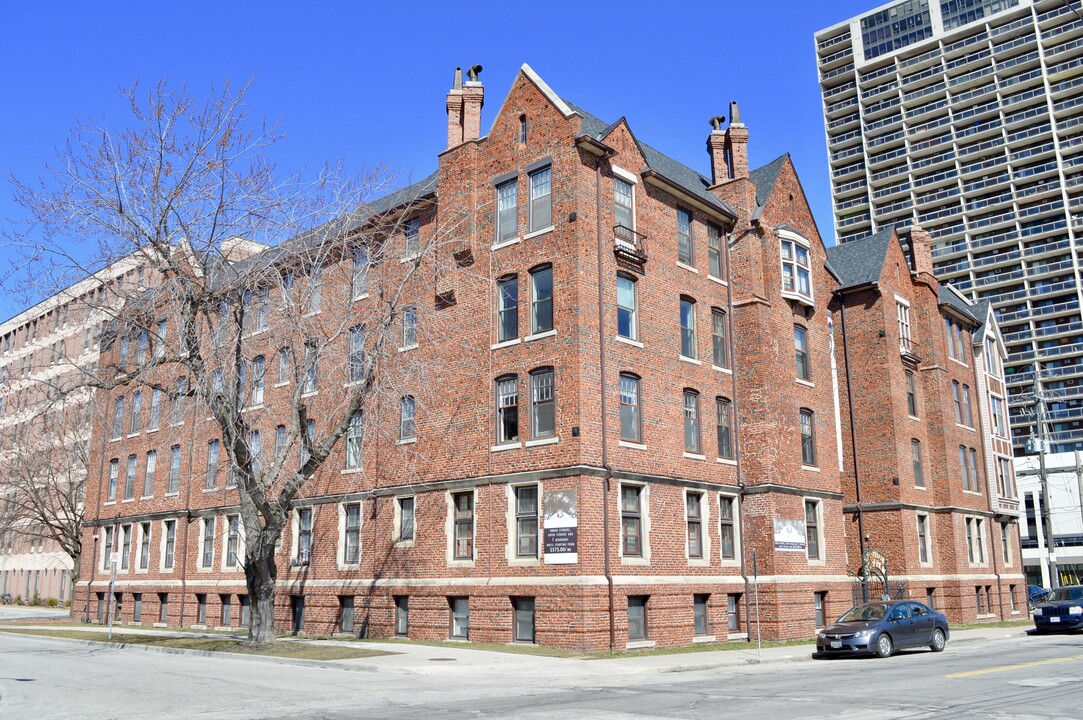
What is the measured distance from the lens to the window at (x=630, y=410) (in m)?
26.3

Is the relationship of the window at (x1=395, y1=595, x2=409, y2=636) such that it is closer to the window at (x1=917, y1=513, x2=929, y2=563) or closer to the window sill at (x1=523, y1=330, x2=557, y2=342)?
the window sill at (x1=523, y1=330, x2=557, y2=342)

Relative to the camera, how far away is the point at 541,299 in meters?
26.7

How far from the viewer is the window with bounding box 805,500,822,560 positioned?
1212 inches

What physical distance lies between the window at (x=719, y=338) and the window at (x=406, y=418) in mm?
10016

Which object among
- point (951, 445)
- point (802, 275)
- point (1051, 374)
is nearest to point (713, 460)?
point (802, 275)

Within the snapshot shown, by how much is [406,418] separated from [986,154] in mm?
92791

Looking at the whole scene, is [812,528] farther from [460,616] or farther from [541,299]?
[541,299]

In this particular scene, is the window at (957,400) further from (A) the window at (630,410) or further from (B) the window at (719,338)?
(A) the window at (630,410)

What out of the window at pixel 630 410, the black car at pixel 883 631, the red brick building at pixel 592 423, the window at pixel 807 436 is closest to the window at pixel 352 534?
the red brick building at pixel 592 423

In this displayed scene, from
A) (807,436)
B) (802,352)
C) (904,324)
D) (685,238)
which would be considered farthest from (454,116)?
(904,324)

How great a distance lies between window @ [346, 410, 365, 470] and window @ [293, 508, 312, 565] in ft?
9.27

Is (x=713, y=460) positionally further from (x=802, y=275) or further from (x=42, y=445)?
(x=42, y=445)

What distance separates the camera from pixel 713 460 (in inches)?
1144

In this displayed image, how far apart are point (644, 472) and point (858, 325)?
15.0 metres
